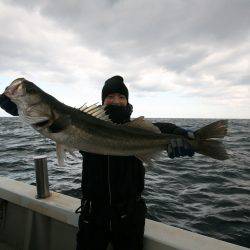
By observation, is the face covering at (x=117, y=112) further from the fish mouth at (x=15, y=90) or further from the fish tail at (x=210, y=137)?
the fish mouth at (x=15, y=90)

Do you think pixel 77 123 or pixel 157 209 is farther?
pixel 157 209

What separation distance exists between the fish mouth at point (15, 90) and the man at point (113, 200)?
490 millimetres

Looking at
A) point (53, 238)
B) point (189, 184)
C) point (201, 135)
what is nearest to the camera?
point (201, 135)

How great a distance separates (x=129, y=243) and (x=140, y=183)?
70 centimetres

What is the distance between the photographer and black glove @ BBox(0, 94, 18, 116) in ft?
11.7

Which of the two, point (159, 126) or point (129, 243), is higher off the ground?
point (159, 126)

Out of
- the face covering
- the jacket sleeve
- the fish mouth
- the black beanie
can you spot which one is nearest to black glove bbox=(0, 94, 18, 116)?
the fish mouth

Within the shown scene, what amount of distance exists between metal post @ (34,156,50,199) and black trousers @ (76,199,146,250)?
1.41 meters

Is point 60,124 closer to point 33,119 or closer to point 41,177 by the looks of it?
point 33,119

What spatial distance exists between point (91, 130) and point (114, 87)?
117 centimetres

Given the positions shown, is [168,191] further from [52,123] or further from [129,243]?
[52,123]

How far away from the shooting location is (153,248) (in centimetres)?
401

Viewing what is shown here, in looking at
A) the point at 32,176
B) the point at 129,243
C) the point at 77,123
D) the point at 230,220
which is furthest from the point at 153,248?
the point at 32,176

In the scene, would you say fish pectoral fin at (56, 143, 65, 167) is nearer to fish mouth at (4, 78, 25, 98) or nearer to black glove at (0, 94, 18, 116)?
fish mouth at (4, 78, 25, 98)
